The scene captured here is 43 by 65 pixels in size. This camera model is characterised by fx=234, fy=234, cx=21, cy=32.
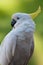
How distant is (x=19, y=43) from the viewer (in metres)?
1.92

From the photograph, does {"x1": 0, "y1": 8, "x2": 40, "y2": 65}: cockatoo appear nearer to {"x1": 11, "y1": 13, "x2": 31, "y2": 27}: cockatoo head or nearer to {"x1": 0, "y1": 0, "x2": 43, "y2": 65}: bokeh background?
{"x1": 11, "y1": 13, "x2": 31, "y2": 27}: cockatoo head

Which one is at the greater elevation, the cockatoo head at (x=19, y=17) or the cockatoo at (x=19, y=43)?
the cockatoo head at (x=19, y=17)

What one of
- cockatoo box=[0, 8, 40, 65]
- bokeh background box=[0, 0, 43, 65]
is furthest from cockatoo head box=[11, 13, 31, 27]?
bokeh background box=[0, 0, 43, 65]

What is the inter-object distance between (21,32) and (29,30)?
0.22ft

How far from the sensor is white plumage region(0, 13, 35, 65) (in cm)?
187

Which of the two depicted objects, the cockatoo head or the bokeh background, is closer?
the cockatoo head

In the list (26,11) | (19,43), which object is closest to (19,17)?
(19,43)

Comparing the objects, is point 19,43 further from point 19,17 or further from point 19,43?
point 19,17

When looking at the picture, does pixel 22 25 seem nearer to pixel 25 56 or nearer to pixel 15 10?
pixel 25 56

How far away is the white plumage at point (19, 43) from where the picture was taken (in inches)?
73.7

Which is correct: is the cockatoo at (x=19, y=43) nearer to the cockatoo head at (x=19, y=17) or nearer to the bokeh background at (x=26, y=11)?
the cockatoo head at (x=19, y=17)

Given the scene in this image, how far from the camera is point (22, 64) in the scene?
1.95 meters

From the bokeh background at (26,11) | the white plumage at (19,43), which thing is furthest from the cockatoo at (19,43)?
the bokeh background at (26,11)

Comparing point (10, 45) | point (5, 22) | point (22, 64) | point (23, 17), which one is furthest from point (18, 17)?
point (5, 22)
